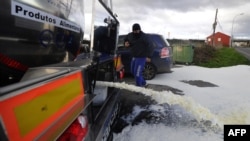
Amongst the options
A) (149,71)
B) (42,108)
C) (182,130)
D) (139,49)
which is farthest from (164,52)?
(42,108)

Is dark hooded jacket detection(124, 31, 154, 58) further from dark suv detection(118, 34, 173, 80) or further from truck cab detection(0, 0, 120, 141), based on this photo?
truck cab detection(0, 0, 120, 141)

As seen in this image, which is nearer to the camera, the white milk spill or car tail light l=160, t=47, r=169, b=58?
the white milk spill

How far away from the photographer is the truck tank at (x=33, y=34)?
6.08 ft

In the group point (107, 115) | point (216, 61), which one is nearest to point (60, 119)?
point (107, 115)

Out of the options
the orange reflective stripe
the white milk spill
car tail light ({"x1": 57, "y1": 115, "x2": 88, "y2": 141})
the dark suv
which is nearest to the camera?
the orange reflective stripe

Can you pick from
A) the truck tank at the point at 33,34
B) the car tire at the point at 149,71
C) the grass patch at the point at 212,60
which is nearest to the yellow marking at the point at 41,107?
the truck tank at the point at 33,34

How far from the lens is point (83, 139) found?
1.90 m

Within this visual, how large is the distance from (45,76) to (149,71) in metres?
9.19

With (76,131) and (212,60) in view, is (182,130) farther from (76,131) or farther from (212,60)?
(212,60)

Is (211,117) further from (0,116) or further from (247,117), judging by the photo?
(0,116)

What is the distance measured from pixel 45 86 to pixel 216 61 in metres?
23.0

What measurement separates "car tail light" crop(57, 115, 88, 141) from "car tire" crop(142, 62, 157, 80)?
8660 mm

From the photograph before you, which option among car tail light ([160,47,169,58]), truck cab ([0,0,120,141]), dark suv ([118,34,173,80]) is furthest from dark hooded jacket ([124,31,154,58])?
truck cab ([0,0,120,141])

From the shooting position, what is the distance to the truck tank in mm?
1854
